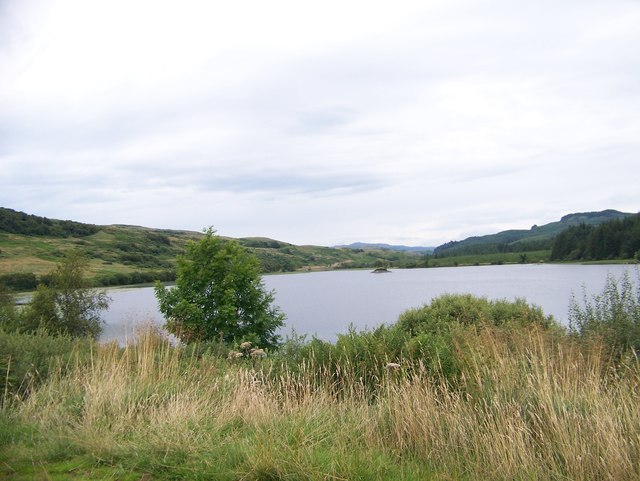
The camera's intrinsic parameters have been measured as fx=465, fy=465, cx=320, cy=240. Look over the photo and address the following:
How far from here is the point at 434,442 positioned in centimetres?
441

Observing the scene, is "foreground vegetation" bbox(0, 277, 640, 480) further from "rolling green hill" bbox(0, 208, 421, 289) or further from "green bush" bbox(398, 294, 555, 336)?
"rolling green hill" bbox(0, 208, 421, 289)

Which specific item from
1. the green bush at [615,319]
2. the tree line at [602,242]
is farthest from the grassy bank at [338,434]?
the tree line at [602,242]

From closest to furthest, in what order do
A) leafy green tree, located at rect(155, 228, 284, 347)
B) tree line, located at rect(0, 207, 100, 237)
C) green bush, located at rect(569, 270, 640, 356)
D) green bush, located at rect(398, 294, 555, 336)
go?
green bush, located at rect(569, 270, 640, 356) < green bush, located at rect(398, 294, 555, 336) < leafy green tree, located at rect(155, 228, 284, 347) < tree line, located at rect(0, 207, 100, 237)

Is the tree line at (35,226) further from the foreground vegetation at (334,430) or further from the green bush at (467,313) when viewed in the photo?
the foreground vegetation at (334,430)

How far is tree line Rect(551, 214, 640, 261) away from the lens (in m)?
65.0

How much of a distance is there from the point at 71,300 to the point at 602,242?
253 feet

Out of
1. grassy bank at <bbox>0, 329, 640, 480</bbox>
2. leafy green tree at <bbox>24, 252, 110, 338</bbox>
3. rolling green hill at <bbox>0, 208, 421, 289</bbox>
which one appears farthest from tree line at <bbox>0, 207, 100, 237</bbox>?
grassy bank at <bbox>0, 329, 640, 480</bbox>

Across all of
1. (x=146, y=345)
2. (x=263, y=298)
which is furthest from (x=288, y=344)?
(x=263, y=298)

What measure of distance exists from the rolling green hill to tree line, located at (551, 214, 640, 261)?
53.0 metres

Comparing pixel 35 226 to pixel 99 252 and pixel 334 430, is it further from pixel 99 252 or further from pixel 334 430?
pixel 334 430

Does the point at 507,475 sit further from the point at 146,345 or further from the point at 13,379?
the point at 13,379

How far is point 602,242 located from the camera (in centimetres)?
7606

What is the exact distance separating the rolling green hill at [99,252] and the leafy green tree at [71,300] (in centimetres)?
2285

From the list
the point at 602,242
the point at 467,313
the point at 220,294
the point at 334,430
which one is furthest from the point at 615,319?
the point at 602,242
